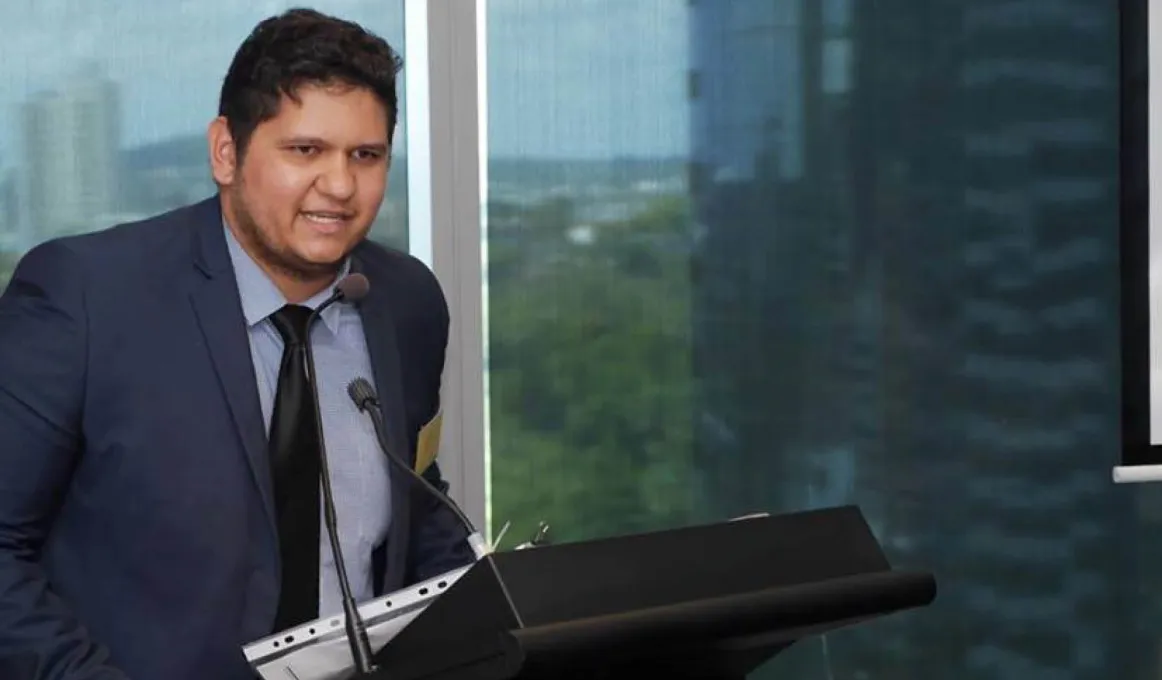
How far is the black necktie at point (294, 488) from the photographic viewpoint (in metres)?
1.89

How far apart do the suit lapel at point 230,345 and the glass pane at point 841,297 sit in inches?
45.5

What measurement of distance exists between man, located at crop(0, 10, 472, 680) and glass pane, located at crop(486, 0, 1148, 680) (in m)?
1.14

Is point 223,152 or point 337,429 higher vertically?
point 223,152

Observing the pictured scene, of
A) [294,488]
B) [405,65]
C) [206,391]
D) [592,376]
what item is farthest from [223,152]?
[592,376]

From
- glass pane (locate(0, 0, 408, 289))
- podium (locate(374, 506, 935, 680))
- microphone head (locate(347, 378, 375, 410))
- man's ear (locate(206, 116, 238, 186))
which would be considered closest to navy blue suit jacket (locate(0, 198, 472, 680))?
man's ear (locate(206, 116, 238, 186))

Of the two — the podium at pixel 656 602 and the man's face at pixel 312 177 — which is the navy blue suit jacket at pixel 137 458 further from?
the podium at pixel 656 602

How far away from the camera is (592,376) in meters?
3.15

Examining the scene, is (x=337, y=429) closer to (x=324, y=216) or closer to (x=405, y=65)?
(x=324, y=216)

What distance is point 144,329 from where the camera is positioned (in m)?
1.87

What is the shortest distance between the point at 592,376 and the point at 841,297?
524 millimetres

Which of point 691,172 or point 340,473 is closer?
point 340,473

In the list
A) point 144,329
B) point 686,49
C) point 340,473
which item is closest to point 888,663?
point 686,49

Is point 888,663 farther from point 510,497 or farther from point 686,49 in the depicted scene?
point 686,49

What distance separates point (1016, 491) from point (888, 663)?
434mm
